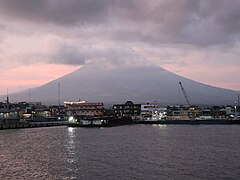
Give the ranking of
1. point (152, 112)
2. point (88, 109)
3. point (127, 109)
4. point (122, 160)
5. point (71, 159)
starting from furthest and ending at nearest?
1. point (127, 109)
2. point (88, 109)
3. point (152, 112)
4. point (71, 159)
5. point (122, 160)

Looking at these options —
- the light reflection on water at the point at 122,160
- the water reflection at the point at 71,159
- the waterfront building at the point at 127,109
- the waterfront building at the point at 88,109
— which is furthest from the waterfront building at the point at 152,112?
the water reflection at the point at 71,159

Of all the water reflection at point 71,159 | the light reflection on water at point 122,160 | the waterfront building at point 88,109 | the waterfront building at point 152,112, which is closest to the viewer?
the light reflection on water at point 122,160

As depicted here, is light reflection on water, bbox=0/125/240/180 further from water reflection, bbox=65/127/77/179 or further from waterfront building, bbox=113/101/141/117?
waterfront building, bbox=113/101/141/117

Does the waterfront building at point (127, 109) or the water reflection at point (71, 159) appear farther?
the waterfront building at point (127, 109)

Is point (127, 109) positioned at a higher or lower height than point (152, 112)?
higher

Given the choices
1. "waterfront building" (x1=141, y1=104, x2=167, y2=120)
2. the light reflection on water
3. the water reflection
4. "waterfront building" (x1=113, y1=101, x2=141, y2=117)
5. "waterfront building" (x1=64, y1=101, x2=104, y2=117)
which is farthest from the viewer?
"waterfront building" (x1=113, y1=101, x2=141, y2=117)

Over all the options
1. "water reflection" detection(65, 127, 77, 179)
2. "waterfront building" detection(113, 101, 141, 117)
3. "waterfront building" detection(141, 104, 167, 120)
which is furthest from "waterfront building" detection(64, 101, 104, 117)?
"water reflection" detection(65, 127, 77, 179)

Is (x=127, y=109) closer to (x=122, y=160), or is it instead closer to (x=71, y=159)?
(x=71, y=159)

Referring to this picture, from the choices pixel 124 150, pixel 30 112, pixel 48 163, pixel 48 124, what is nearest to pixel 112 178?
pixel 48 163

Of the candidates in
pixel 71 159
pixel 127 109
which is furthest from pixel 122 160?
pixel 127 109

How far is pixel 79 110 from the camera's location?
86.0m

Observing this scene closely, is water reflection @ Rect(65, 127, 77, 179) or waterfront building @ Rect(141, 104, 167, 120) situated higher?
waterfront building @ Rect(141, 104, 167, 120)

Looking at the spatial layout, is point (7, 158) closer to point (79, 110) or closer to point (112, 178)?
point (112, 178)

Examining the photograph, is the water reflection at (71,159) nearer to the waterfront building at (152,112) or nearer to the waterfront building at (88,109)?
the waterfront building at (152,112)
